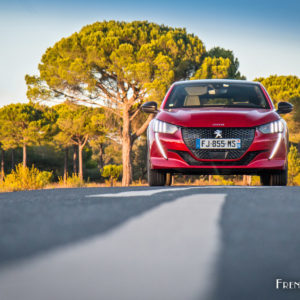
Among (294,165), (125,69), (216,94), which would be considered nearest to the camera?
(216,94)

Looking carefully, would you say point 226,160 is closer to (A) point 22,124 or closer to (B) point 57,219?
(B) point 57,219

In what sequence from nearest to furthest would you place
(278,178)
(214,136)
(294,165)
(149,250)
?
(149,250)
(214,136)
(278,178)
(294,165)

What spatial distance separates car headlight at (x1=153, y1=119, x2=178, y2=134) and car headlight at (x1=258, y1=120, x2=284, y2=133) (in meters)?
1.18

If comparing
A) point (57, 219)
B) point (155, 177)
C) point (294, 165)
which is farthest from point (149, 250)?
point (294, 165)

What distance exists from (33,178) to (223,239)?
350 inches

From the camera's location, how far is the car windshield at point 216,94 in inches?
327

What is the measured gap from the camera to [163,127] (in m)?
7.11

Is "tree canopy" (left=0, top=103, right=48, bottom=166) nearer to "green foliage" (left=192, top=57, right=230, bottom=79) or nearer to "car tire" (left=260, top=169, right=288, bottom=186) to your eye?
"green foliage" (left=192, top=57, right=230, bottom=79)

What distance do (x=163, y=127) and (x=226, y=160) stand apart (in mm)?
983

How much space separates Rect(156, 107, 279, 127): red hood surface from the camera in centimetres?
696

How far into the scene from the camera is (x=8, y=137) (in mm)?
46750

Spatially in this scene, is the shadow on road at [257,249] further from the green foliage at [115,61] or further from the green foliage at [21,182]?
the green foliage at [115,61]

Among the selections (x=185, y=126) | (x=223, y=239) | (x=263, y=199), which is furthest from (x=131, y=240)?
(x=185, y=126)

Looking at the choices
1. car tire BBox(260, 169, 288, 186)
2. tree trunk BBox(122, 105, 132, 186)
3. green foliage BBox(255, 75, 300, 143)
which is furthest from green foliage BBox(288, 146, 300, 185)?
car tire BBox(260, 169, 288, 186)
